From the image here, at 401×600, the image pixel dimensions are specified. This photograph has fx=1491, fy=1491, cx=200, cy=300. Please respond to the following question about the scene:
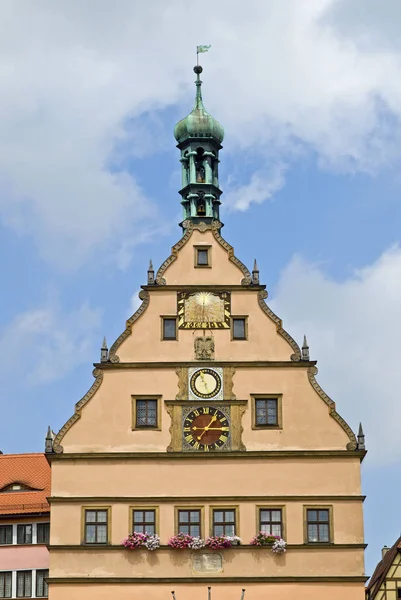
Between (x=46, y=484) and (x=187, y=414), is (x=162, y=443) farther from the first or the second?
(x=46, y=484)

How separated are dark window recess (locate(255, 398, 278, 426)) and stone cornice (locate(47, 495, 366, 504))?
2198 millimetres

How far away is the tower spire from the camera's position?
47.9 m

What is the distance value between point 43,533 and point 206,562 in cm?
581

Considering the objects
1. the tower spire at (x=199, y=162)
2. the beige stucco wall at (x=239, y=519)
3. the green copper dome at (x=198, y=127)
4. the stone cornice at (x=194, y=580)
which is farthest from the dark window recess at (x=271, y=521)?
the green copper dome at (x=198, y=127)

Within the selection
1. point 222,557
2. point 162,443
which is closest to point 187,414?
point 162,443

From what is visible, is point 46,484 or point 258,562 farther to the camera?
point 46,484

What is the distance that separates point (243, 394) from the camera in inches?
1687

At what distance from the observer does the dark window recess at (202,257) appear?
44281 millimetres

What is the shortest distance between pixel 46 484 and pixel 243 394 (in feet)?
23.4

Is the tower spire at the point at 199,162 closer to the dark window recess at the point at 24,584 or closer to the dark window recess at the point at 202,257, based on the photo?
the dark window recess at the point at 202,257

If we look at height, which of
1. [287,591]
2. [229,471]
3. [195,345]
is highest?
[195,345]

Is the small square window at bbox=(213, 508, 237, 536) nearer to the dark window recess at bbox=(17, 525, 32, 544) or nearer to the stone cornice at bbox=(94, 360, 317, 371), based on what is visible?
the stone cornice at bbox=(94, 360, 317, 371)

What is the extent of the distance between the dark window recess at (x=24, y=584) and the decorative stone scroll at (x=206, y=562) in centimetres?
571

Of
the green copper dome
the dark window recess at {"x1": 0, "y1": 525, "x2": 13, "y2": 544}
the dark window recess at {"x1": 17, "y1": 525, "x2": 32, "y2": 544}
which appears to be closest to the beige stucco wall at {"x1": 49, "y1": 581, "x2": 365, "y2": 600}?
the dark window recess at {"x1": 17, "y1": 525, "x2": 32, "y2": 544}
